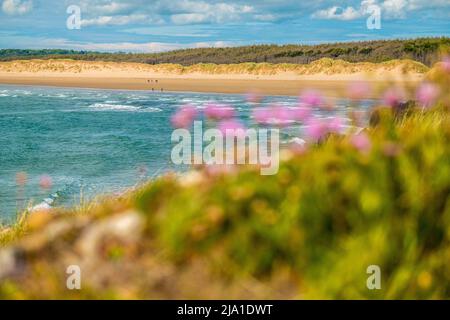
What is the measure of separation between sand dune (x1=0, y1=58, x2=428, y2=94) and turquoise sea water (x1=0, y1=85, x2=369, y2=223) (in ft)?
35.6

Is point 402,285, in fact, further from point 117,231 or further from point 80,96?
point 80,96

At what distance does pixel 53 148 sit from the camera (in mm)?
19250

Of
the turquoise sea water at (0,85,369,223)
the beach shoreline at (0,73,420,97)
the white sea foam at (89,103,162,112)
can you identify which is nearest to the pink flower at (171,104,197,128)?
the turquoise sea water at (0,85,369,223)

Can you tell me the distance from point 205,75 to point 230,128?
188ft

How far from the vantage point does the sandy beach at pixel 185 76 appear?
46562 mm

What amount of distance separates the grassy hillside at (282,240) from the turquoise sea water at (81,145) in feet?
5.46

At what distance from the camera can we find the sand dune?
4662 cm

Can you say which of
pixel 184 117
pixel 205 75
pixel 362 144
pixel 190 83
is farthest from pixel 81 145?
pixel 205 75

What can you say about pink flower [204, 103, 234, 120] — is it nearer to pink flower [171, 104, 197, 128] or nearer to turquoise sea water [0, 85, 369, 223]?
pink flower [171, 104, 197, 128]

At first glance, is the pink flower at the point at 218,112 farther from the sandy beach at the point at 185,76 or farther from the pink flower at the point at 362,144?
the sandy beach at the point at 185,76

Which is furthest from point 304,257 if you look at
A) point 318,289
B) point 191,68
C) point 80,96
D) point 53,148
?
point 191,68

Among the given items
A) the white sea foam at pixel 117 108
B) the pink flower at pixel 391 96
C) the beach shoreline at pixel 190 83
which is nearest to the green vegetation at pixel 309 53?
the beach shoreline at pixel 190 83

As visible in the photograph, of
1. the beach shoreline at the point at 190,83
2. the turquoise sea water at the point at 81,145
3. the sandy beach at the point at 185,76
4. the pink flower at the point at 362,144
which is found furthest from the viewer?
the sandy beach at the point at 185,76
